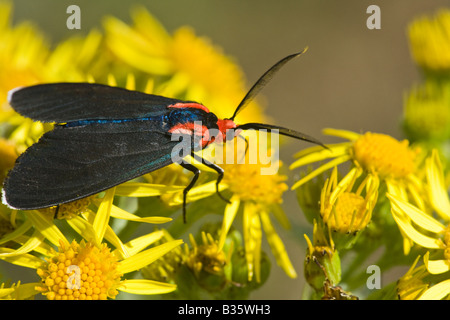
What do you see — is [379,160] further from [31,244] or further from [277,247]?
[31,244]

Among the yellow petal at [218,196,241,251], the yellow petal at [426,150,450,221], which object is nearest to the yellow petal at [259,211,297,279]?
the yellow petal at [218,196,241,251]

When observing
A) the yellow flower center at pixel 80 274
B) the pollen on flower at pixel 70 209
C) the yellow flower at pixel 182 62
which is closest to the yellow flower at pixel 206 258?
the yellow flower center at pixel 80 274

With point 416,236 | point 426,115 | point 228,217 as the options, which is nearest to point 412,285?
point 416,236

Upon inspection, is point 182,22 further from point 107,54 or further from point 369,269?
point 369,269

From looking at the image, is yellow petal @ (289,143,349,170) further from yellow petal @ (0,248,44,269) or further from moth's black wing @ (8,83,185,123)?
yellow petal @ (0,248,44,269)

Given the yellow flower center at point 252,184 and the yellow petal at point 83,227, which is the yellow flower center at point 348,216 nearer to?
the yellow flower center at point 252,184
